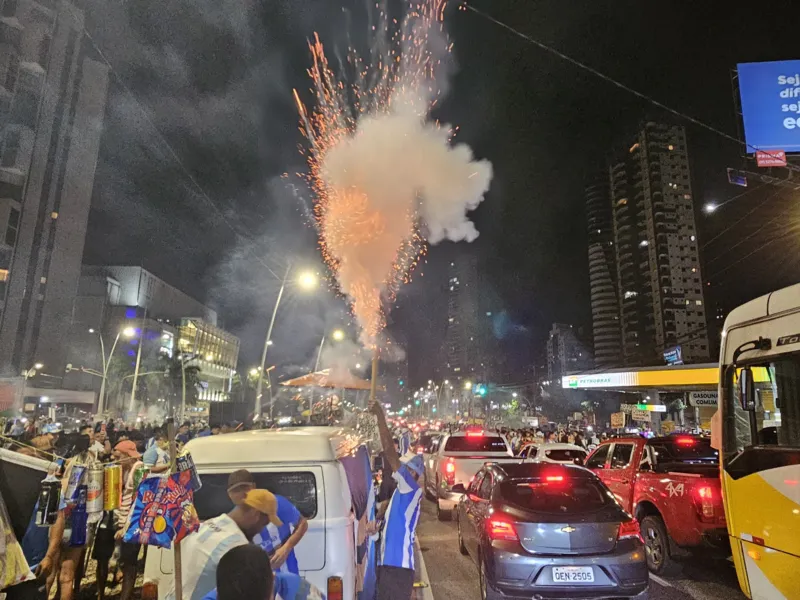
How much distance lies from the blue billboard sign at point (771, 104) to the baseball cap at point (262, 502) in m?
15.2

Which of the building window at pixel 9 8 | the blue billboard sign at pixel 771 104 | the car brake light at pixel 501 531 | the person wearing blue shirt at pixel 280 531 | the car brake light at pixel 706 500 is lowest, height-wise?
the car brake light at pixel 501 531

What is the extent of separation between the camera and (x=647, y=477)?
8273 millimetres

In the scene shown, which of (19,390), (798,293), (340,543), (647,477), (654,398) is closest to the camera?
(340,543)

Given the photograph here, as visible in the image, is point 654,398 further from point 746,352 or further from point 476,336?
point 476,336

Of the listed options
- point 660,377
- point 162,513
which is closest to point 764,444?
point 162,513

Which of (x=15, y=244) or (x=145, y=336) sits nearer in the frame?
(x=15, y=244)

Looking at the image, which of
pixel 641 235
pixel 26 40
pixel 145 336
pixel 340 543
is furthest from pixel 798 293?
pixel 641 235

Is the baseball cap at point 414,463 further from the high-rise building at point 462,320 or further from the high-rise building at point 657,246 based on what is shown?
the high-rise building at point 462,320

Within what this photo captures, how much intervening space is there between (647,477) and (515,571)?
12.5 ft

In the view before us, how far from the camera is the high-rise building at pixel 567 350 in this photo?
123000 millimetres

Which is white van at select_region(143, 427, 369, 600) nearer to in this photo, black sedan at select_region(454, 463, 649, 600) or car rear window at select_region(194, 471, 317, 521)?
car rear window at select_region(194, 471, 317, 521)

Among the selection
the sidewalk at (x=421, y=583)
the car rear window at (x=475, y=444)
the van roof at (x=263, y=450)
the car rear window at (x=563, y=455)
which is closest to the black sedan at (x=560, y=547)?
the sidewalk at (x=421, y=583)

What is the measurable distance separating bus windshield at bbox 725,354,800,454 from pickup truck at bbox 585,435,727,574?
4.48ft

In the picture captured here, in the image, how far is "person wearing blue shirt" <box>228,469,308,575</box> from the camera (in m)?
3.57
